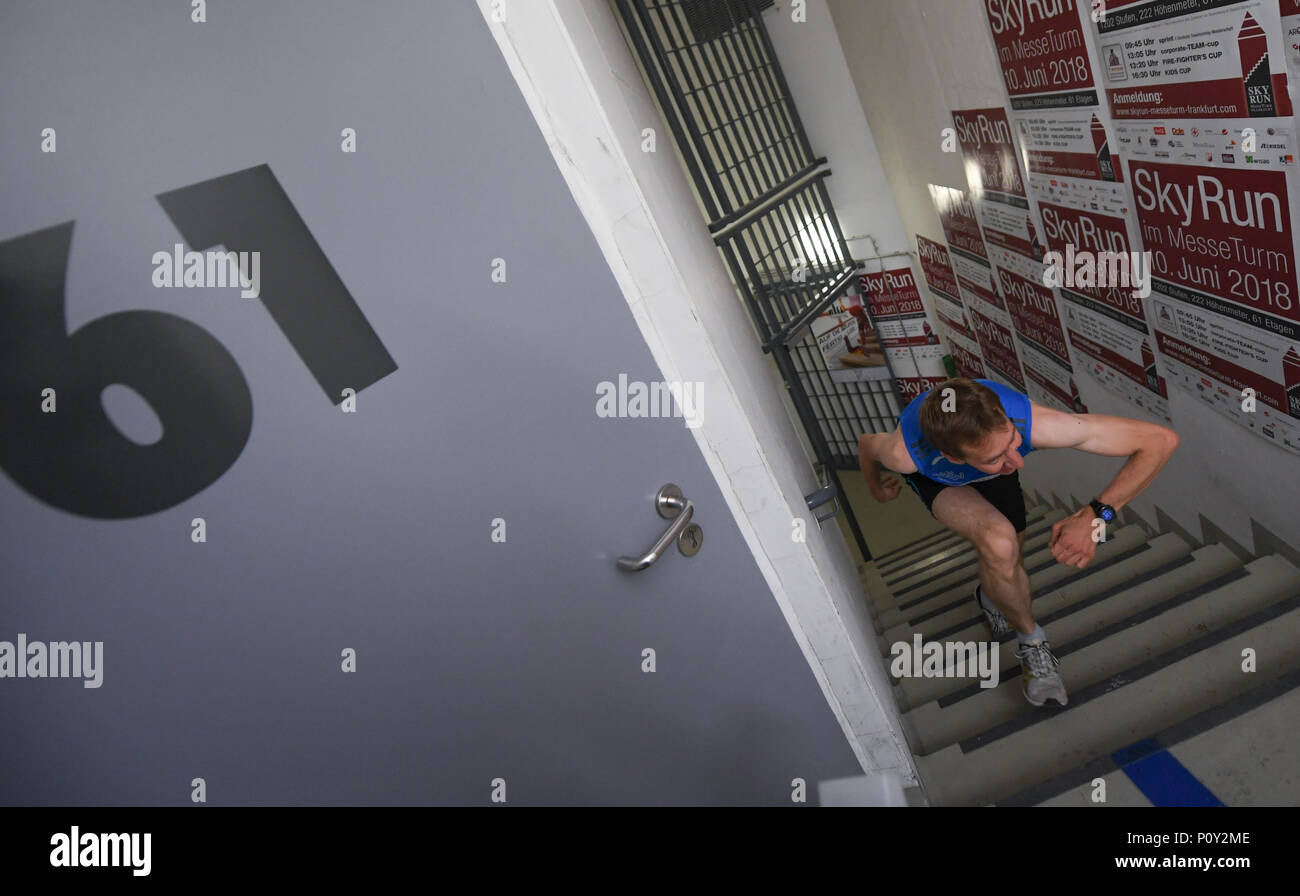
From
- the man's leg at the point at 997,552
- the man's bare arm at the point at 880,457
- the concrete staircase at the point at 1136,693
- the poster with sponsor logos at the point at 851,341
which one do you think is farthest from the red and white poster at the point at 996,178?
the poster with sponsor logos at the point at 851,341

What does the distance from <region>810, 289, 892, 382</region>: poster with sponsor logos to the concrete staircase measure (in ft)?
9.48

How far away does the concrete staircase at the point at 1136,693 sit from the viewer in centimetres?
188

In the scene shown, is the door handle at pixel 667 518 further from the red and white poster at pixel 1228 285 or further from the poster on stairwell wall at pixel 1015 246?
the poster on stairwell wall at pixel 1015 246

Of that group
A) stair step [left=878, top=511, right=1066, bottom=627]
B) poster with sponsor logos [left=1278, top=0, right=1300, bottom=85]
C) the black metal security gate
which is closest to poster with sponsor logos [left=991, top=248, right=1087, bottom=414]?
stair step [left=878, top=511, right=1066, bottom=627]

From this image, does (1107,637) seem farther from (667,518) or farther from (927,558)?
(927,558)

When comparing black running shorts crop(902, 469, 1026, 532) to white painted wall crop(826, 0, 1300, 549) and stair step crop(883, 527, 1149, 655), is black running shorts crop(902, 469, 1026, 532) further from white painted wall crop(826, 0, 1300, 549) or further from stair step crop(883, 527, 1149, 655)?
white painted wall crop(826, 0, 1300, 549)

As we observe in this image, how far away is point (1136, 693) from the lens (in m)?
2.30

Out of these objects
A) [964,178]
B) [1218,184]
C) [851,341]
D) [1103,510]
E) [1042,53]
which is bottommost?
[851,341]

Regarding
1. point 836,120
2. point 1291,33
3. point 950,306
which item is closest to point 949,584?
point 950,306

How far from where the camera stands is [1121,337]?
10.7ft

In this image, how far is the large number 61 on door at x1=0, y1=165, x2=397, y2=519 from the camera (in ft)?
2.75

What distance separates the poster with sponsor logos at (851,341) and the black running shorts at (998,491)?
11.9ft

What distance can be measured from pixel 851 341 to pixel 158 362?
583cm
